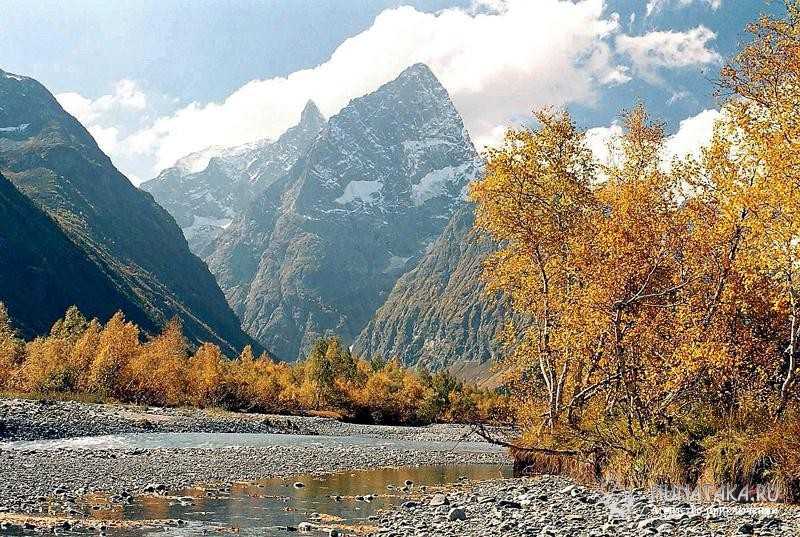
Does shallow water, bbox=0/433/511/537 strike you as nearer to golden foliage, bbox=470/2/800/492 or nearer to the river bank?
the river bank

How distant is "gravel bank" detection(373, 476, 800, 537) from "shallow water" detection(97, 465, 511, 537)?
111 inches

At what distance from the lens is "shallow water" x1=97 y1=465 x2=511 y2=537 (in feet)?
74.4

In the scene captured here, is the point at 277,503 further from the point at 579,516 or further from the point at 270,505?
the point at 579,516

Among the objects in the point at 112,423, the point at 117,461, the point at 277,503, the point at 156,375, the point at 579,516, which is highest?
the point at 156,375

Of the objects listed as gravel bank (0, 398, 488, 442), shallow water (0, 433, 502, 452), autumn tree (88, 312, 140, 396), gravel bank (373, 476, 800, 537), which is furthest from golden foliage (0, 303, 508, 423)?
gravel bank (373, 476, 800, 537)

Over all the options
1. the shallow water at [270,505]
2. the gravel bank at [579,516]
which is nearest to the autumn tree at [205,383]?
the shallow water at [270,505]

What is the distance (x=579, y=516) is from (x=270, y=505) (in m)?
12.8

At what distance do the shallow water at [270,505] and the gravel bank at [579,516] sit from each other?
2.83 metres

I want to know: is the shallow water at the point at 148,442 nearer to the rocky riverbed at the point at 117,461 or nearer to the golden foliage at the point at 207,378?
the rocky riverbed at the point at 117,461

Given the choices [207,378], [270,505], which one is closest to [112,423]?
[270,505]

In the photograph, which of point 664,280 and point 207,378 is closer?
point 664,280

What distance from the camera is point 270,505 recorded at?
90.9ft

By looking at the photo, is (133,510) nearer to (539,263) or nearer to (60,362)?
(539,263)

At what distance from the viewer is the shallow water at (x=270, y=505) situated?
22664mm
